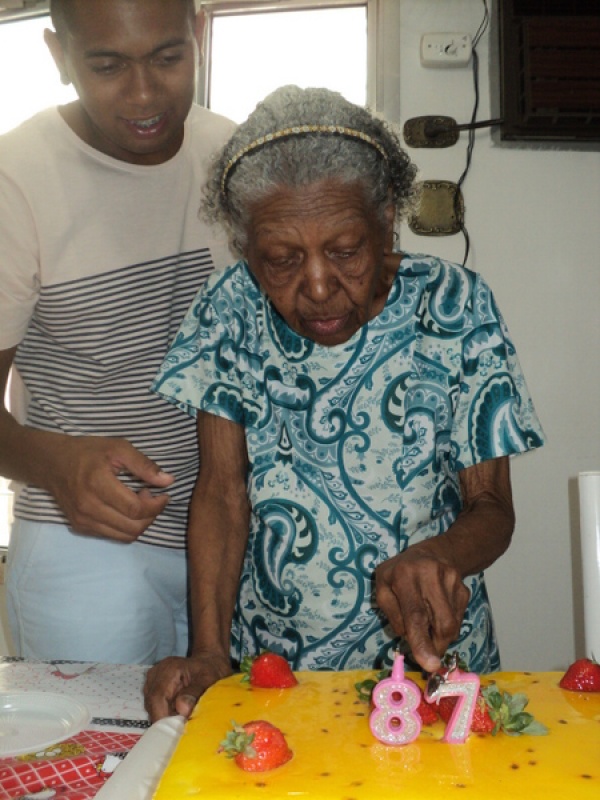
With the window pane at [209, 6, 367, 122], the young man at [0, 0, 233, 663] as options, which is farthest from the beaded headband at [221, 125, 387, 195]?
the window pane at [209, 6, 367, 122]

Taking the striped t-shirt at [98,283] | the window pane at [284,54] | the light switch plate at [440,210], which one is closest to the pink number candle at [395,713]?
the striped t-shirt at [98,283]

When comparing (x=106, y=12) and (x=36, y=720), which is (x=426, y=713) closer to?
(x=36, y=720)

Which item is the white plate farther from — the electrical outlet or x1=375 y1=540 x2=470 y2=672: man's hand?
the electrical outlet

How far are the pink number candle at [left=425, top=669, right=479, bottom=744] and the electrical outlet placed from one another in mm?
1936

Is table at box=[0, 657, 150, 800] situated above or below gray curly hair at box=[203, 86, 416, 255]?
below

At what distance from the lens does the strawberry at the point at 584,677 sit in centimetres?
105

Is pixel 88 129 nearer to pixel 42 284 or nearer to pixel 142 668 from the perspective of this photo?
pixel 42 284

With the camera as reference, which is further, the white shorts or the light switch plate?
the light switch plate

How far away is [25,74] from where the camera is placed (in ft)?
9.62

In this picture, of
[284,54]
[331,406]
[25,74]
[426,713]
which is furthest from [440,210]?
[426,713]

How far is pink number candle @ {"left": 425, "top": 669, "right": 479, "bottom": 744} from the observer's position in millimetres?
922

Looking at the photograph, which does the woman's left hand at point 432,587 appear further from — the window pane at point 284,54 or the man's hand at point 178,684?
the window pane at point 284,54

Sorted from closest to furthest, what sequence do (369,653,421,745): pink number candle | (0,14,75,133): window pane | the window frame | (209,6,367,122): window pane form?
(369,653,421,745): pink number candle < the window frame < (209,6,367,122): window pane < (0,14,75,133): window pane

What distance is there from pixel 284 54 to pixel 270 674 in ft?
7.25
